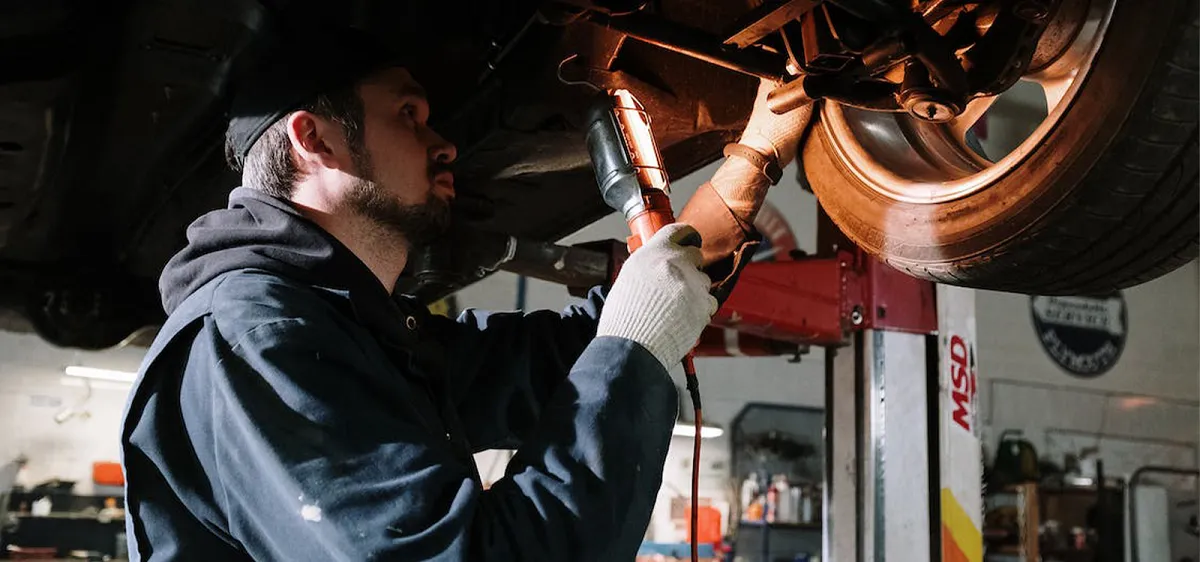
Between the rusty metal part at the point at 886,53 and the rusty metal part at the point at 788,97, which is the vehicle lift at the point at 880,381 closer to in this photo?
the rusty metal part at the point at 788,97

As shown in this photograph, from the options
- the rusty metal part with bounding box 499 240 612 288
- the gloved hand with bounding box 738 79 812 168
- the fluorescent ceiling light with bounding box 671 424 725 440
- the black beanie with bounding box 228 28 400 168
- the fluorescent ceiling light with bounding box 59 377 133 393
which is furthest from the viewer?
the fluorescent ceiling light with bounding box 671 424 725 440

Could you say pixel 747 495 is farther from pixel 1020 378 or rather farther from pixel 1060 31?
pixel 1060 31

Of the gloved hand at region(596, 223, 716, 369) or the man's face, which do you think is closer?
the gloved hand at region(596, 223, 716, 369)

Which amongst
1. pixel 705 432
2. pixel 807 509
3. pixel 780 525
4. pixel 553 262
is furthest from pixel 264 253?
pixel 807 509

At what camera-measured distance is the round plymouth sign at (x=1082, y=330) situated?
6.54 m

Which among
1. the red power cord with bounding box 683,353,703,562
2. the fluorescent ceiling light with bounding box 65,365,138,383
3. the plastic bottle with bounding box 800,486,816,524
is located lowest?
the plastic bottle with bounding box 800,486,816,524

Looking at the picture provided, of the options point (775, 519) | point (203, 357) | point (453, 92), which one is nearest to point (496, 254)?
point (453, 92)

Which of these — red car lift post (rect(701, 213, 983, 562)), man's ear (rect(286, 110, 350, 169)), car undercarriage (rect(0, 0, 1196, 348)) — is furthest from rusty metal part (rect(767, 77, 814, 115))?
red car lift post (rect(701, 213, 983, 562))

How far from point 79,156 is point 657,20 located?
1.27 m

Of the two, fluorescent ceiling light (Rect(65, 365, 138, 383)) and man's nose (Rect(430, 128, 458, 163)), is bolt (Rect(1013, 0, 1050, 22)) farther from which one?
fluorescent ceiling light (Rect(65, 365, 138, 383))

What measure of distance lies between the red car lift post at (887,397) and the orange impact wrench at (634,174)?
2.56 ft

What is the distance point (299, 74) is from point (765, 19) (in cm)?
49

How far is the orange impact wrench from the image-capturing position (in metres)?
0.95

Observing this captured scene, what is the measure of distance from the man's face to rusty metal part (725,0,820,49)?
0.34 m
